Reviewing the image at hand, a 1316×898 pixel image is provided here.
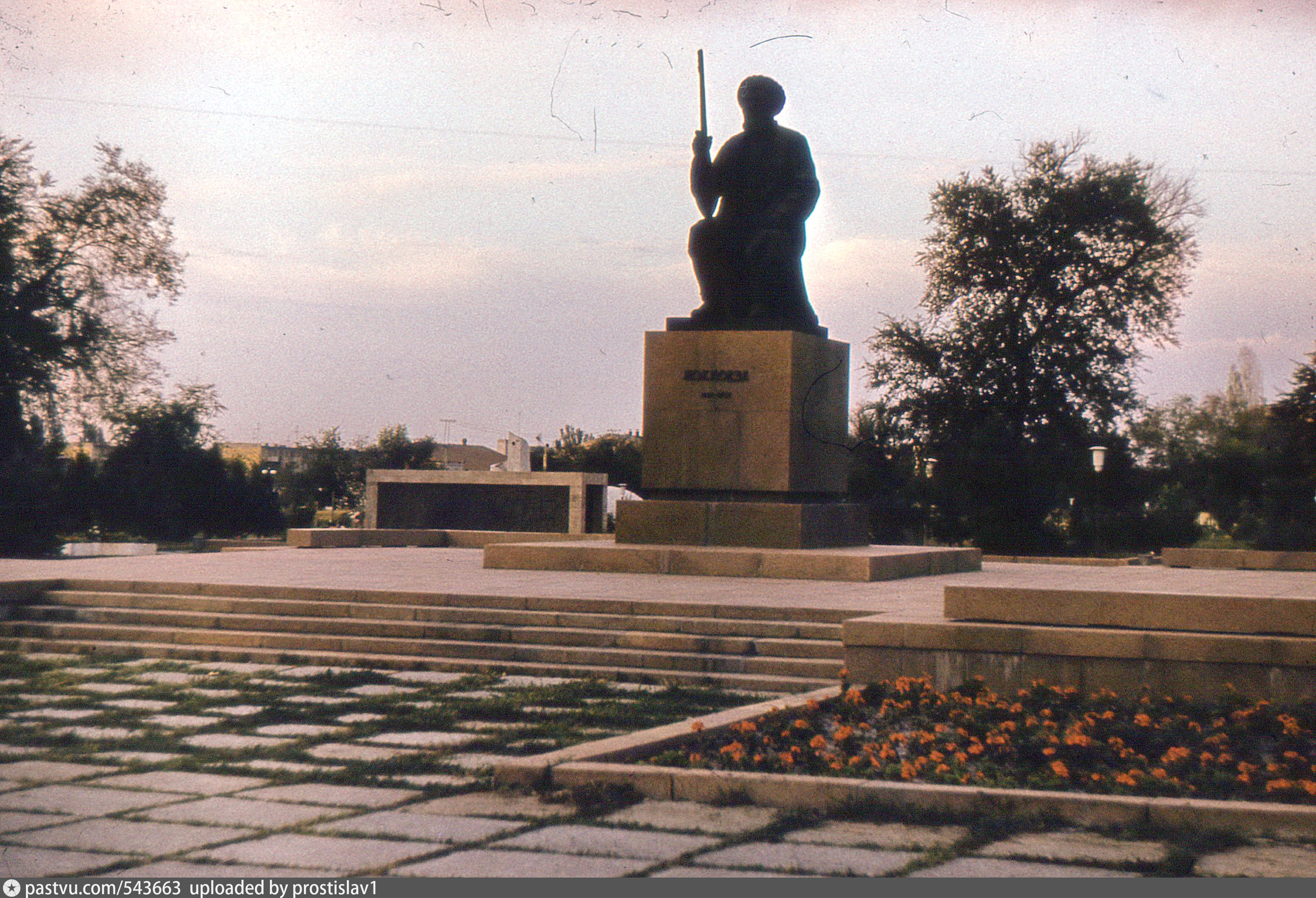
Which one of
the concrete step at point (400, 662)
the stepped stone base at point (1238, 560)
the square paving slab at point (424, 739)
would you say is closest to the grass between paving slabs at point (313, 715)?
the square paving slab at point (424, 739)

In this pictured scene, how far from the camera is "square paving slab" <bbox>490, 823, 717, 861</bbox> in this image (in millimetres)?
5133

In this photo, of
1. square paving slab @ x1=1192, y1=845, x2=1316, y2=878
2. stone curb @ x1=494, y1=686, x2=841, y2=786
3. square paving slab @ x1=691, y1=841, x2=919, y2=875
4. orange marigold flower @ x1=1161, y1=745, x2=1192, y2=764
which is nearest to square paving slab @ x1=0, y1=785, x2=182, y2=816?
stone curb @ x1=494, y1=686, x2=841, y2=786

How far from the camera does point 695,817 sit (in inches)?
228

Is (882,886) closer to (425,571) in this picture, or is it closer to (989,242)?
(425,571)

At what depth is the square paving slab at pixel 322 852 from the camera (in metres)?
4.91

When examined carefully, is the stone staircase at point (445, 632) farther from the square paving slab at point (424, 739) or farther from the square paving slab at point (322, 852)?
the square paving slab at point (322, 852)

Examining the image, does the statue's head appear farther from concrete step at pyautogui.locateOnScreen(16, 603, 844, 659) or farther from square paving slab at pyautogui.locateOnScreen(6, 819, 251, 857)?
square paving slab at pyautogui.locateOnScreen(6, 819, 251, 857)

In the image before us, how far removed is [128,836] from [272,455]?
122871 mm

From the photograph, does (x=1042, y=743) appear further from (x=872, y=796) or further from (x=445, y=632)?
(x=445, y=632)

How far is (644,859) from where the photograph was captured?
5.03 metres

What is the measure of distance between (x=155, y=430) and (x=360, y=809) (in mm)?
40122

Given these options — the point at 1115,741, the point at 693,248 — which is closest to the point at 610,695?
the point at 1115,741

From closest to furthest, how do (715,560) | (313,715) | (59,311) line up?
(313,715)
(715,560)
(59,311)

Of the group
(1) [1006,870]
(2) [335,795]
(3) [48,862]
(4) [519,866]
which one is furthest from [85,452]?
(1) [1006,870]
